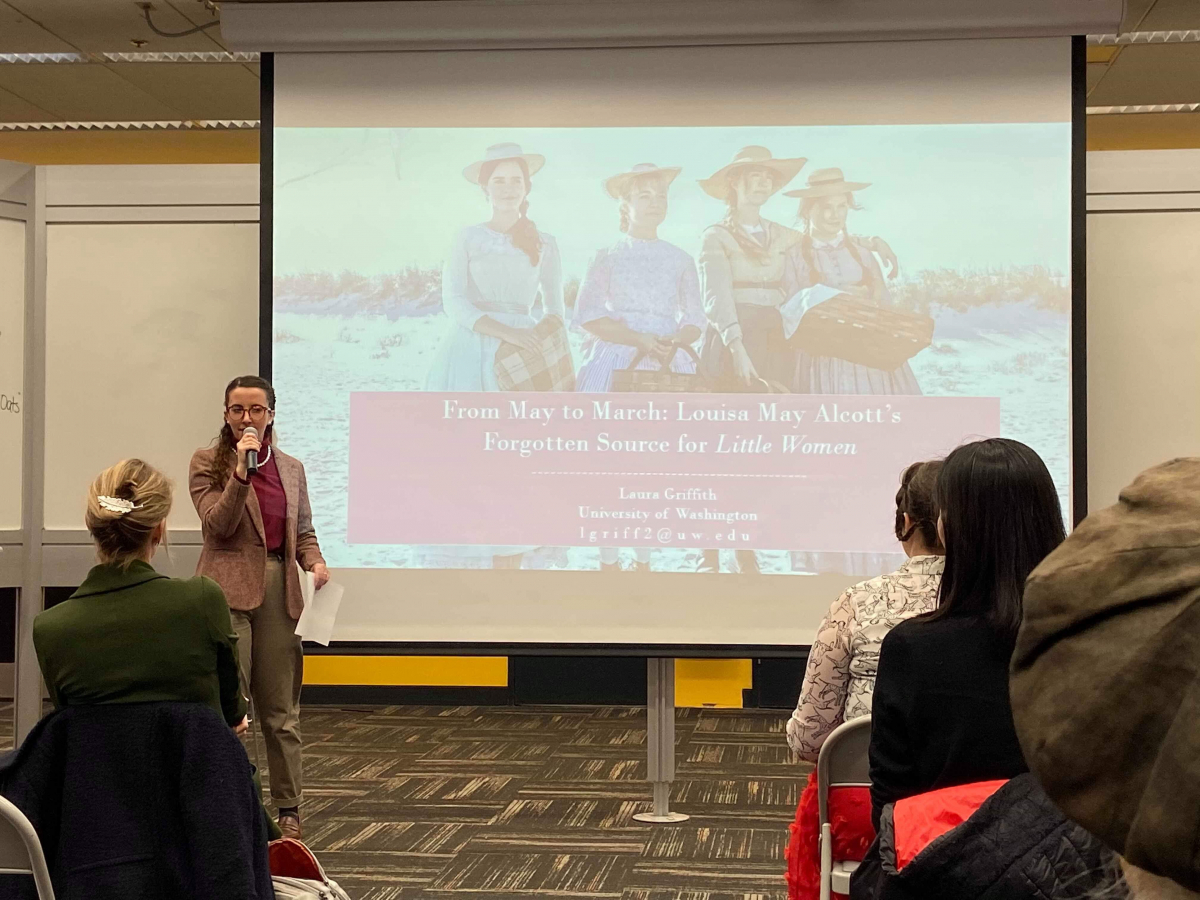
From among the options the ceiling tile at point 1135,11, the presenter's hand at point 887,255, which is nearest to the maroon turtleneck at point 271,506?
the presenter's hand at point 887,255

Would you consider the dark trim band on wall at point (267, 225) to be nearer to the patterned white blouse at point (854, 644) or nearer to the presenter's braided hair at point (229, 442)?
the presenter's braided hair at point (229, 442)

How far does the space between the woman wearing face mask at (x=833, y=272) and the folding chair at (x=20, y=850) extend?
3072mm

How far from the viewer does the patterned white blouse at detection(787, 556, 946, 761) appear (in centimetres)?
232

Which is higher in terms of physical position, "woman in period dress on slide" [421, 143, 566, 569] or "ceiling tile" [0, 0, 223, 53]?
"ceiling tile" [0, 0, 223, 53]

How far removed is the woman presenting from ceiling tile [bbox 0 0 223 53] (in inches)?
98.9

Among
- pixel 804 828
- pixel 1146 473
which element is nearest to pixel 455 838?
pixel 804 828

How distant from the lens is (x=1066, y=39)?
14.4ft

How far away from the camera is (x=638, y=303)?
4.42 m

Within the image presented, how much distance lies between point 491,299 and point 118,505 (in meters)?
2.40

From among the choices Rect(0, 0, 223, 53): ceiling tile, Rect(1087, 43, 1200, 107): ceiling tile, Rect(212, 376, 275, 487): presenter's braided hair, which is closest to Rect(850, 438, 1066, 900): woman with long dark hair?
Rect(212, 376, 275, 487): presenter's braided hair

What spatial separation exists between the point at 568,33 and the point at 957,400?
1.91 meters

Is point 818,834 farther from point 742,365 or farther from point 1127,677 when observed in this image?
point 742,365

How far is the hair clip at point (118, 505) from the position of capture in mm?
2184

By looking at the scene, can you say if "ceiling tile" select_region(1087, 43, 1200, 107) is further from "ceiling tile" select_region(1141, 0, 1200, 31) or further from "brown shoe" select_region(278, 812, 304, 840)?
"brown shoe" select_region(278, 812, 304, 840)
